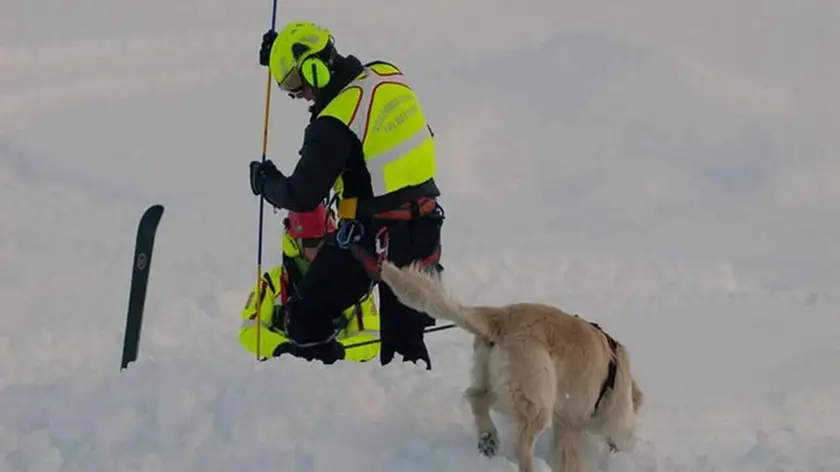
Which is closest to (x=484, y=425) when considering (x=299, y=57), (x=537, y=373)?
(x=537, y=373)

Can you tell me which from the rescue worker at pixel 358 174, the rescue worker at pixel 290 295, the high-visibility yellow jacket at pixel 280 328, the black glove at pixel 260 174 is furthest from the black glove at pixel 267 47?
the high-visibility yellow jacket at pixel 280 328

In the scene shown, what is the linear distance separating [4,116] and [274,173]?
10.4 meters

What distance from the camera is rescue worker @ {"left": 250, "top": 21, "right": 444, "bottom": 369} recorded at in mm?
5250

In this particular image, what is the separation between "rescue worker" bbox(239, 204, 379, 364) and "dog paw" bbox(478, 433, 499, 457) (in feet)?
5.97

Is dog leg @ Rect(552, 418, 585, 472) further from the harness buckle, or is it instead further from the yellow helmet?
the yellow helmet

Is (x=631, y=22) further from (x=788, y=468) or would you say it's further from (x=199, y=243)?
(x=788, y=468)

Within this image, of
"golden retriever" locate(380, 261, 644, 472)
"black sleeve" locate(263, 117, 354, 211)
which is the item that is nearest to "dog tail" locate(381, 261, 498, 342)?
"golden retriever" locate(380, 261, 644, 472)

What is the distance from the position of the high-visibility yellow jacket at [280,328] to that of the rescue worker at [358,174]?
0.50 meters

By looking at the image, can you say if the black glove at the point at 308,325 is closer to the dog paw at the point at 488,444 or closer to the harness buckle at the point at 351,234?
the harness buckle at the point at 351,234

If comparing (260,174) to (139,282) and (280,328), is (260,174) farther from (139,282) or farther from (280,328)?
(280,328)

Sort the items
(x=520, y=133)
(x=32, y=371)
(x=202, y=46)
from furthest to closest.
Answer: (x=202, y=46) < (x=520, y=133) < (x=32, y=371)

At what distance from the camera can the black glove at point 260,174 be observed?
5.58 meters

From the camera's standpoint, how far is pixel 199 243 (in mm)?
Answer: 11297

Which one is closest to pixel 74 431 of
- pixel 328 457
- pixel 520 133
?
pixel 328 457
